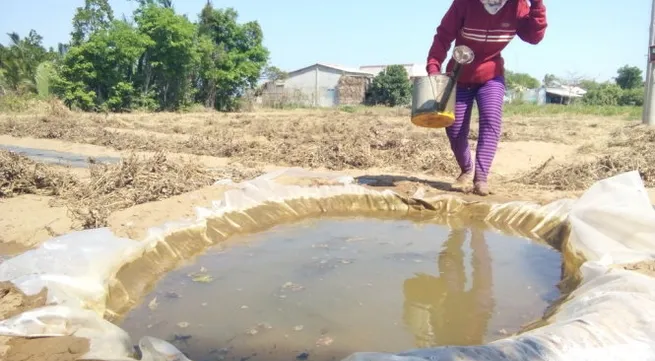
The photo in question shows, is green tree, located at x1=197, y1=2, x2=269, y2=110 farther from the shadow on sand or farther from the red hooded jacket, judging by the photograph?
the red hooded jacket

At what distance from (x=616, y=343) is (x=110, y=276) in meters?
2.13

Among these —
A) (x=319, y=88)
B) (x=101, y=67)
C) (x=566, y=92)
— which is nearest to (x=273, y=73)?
(x=319, y=88)

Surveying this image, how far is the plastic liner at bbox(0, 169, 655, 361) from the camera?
5.46 feet

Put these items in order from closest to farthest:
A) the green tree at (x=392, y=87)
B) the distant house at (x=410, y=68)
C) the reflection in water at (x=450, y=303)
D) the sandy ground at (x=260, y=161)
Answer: the reflection in water at (x=450, y=303) → the sandy ground at (x=260, y=161) → the green tree at (x=392, y=87) → the distant house at (x=410, y=68)

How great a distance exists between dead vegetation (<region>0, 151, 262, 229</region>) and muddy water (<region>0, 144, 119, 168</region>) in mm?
1903

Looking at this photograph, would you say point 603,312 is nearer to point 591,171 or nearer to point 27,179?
point 591,171

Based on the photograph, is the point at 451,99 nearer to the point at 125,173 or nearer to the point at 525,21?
the point at 525,21

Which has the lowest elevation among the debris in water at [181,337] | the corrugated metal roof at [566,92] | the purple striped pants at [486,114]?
the debris in water at [181,337]

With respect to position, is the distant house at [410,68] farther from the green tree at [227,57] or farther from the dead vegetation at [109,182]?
the dead vegetation at [109,182]

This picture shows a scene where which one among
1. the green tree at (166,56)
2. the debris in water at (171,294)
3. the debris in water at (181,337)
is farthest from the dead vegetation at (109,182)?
the green tree at (166,56)

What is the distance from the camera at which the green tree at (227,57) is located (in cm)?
2842

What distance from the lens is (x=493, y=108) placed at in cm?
427

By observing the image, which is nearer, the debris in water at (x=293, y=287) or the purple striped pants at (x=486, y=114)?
the debris in water at (x=293, y=287)

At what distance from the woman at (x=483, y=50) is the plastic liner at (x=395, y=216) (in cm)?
57
